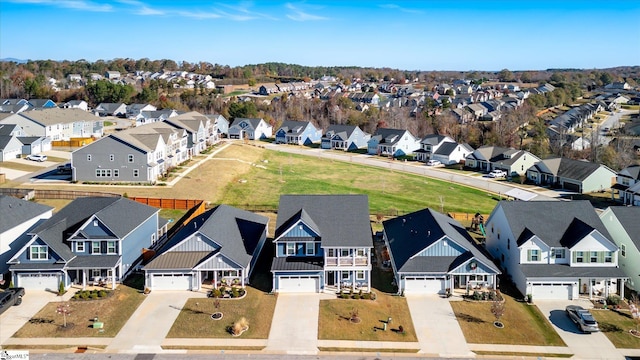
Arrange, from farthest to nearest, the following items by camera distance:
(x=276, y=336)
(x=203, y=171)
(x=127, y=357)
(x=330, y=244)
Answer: (x=203, y=171) → (x=330, y=244) → (x=276, y=336) → (x=127, y=357)

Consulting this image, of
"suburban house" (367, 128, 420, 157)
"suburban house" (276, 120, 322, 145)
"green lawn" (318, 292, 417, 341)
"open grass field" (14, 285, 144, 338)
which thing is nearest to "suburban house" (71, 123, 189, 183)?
"open grass field" (14, 285, 144, 338)

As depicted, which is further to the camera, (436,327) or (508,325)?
(508,325)

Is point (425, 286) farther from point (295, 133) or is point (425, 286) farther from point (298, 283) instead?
point (295, 133)

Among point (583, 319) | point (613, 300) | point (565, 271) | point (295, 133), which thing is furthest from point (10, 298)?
point (295, 133)

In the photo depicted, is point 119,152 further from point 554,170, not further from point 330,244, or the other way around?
point 554,170

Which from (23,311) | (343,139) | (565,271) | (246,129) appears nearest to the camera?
(23,311)

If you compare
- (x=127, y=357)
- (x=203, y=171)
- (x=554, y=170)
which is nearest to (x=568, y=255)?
(x=127, y=357)

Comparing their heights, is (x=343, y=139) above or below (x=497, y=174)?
above
